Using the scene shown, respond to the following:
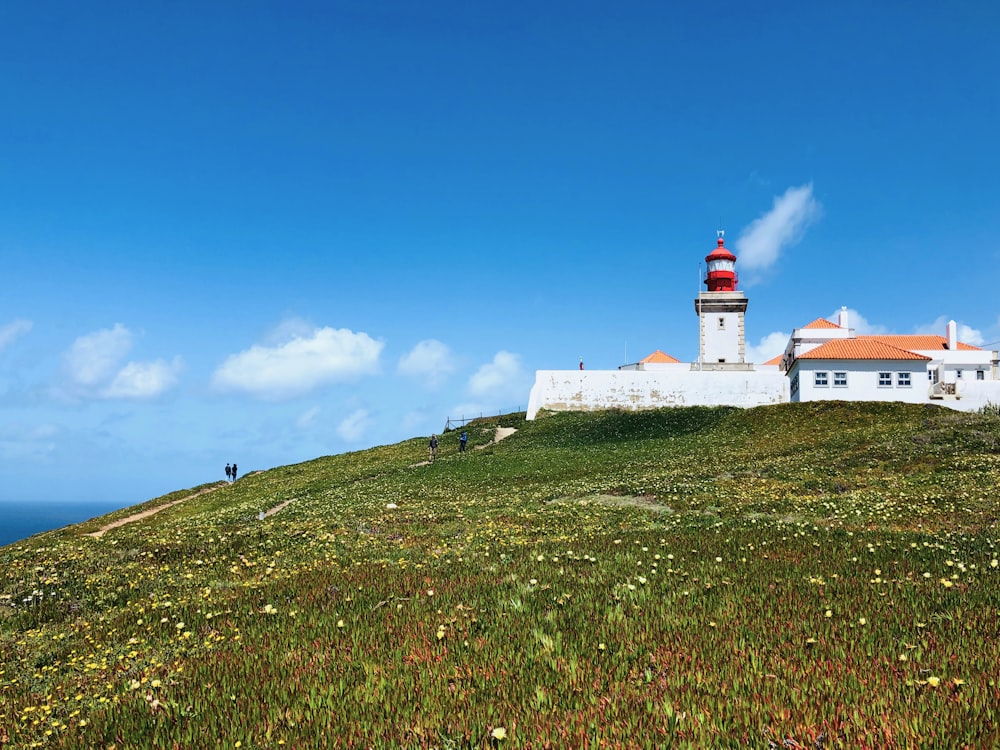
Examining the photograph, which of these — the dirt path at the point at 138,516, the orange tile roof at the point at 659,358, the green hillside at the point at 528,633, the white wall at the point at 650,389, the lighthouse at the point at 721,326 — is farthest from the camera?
the orange tile roof at the point at 659,358

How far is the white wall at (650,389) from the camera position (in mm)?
74375

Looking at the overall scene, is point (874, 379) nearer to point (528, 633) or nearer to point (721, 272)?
point (721, 272)

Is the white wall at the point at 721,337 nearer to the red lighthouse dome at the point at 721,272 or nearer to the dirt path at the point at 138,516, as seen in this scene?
the red lighthouse dome at the point at 721,272

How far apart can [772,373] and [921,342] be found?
33.6 metres

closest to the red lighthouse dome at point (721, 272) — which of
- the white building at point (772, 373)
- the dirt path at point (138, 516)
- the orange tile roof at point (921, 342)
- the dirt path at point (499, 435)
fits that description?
the white building at point (772, 373)

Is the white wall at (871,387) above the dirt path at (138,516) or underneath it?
above

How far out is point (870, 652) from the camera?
7164 mm

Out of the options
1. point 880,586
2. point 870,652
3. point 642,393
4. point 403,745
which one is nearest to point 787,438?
point 642,393

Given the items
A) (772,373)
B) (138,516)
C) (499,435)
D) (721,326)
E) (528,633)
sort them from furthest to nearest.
Result: (721,326) < (772,373) < (499,435) < (138,516) < (528,633)

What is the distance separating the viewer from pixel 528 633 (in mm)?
8359

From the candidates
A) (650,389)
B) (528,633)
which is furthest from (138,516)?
(650,389)

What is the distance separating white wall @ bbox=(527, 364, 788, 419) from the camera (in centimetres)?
7438

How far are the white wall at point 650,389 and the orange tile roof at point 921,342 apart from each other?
27.0 metres

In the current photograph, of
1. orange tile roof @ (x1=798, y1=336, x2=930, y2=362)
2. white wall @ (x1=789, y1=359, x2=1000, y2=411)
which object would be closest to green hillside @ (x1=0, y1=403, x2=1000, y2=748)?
white wall @ (x1=789, y1=359, x2=1000, y2=411)
